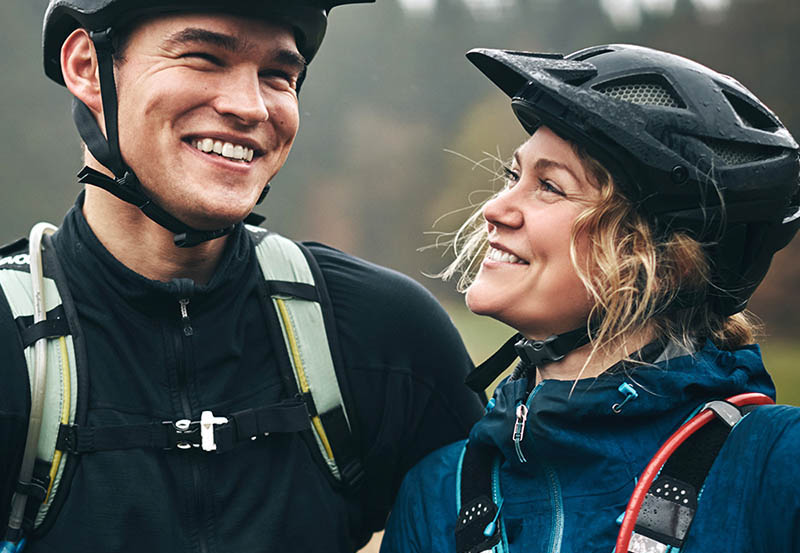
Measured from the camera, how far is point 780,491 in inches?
79.8

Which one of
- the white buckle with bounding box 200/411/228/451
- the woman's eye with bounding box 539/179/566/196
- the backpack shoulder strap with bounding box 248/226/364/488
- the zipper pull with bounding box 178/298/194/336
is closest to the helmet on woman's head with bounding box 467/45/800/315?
the woman's eye with bounding box 539/179/566/196

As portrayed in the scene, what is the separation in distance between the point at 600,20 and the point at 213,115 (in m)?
Answer: 22.6

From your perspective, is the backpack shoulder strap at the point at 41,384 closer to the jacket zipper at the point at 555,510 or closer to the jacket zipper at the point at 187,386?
the jacket zipper at the point at 187,386

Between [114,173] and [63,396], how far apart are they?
78cm

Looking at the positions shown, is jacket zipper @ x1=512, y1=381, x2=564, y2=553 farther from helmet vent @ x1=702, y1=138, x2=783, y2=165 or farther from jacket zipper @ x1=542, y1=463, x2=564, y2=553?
helmet vent @ x1=702, y1=138, x2=783, y2=165

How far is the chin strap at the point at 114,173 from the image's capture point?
9.37 ft

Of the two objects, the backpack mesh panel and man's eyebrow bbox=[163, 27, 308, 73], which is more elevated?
man's eyebrow bbox=[163, 27, 308, 73]

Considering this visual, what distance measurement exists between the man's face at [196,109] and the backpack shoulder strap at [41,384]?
19.6 inches

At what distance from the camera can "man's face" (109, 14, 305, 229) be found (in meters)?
2.80

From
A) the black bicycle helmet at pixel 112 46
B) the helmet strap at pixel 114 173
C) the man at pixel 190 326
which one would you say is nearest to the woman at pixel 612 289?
the man at pixel 190 326

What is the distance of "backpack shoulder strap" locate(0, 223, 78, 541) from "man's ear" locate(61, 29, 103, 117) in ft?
2.17

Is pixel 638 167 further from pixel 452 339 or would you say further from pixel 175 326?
pixel 175 326

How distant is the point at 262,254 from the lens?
10.2 feet

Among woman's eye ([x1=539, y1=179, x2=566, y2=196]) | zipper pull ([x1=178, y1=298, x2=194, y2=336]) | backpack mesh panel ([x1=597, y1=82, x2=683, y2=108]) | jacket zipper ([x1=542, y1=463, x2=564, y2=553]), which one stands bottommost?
jacket zipper ([x1=542, y1=463, x2=564, y2=553])
